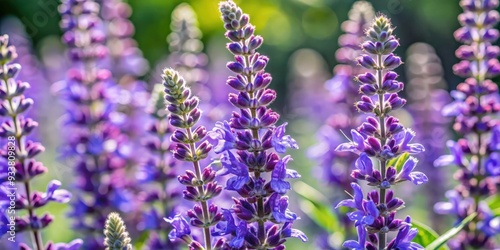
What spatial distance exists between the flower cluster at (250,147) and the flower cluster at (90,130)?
5.68 ft

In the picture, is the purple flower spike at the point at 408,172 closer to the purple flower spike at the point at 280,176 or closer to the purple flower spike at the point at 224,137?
the purple flower spike at the point at 280,176

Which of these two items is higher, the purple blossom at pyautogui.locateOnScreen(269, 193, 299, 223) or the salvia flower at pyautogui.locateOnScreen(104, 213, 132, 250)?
the purple blossom at pyautogui.locateOnScreen(269, 193, 299, 223)

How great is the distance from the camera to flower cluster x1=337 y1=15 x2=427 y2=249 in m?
2.80

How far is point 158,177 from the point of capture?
4254mm

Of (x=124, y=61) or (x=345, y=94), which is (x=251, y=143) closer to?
(x=345, y=94)

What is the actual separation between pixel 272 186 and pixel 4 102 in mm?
1386

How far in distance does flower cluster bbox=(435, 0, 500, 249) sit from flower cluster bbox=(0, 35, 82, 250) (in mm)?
1909

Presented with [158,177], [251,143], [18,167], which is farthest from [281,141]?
[158,177]

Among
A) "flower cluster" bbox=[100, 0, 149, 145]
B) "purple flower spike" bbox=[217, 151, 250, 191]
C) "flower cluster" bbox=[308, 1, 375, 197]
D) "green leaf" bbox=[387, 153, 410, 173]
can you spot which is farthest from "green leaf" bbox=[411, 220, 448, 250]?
"flower cluster" bbox=[100, 0, 149, 145]

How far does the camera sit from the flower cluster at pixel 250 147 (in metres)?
2.79

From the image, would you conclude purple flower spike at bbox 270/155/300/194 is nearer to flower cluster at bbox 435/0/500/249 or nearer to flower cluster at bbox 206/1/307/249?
flower cluster at bbox 206/1/307/249

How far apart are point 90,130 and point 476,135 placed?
2299 mm

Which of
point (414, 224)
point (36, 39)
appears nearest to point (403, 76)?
point (36, 39)

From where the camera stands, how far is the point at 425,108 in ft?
20.6
